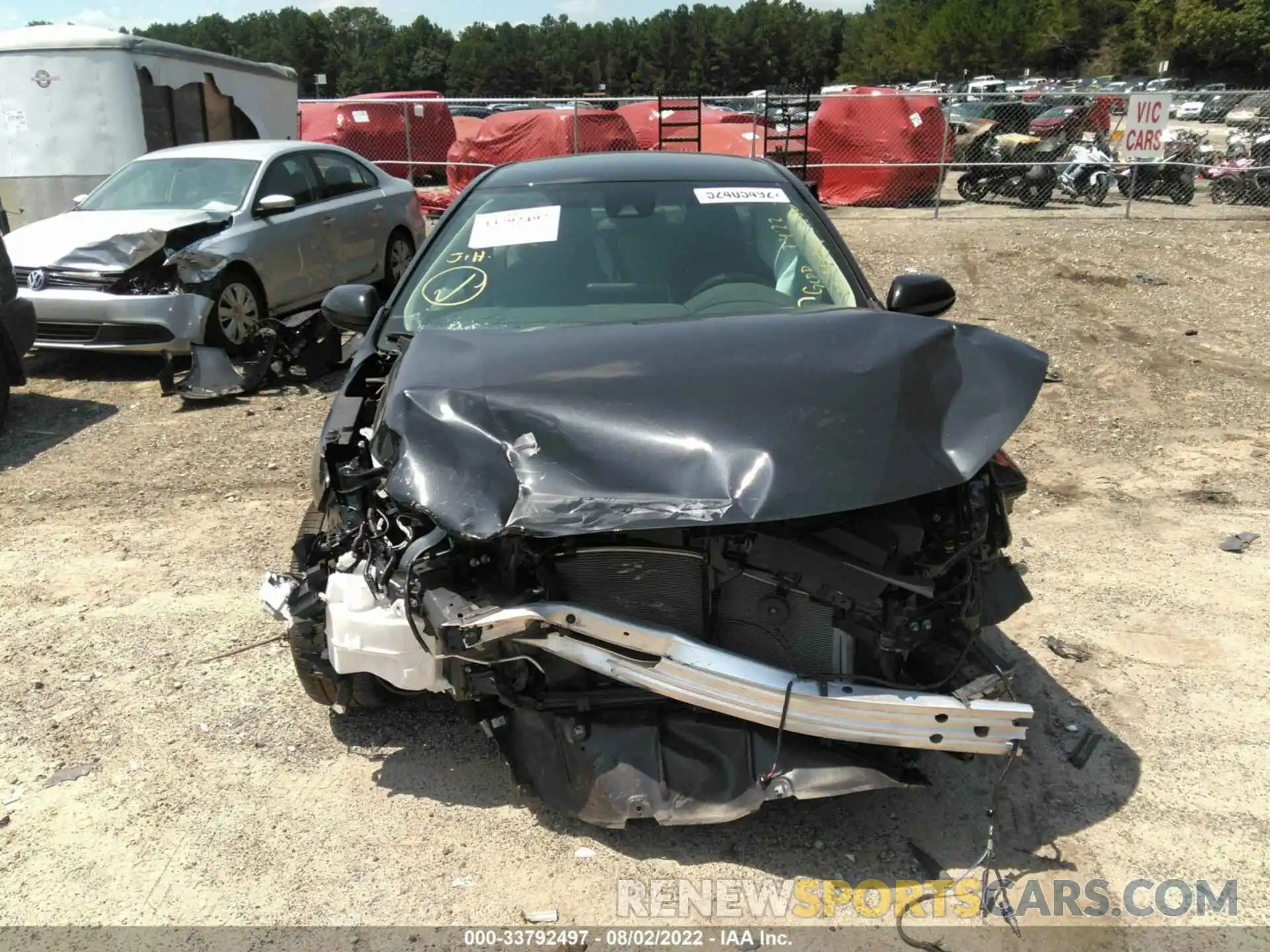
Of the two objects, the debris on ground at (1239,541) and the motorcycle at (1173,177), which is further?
the motorcycle at (1173,177)

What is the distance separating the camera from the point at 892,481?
252 centimetres

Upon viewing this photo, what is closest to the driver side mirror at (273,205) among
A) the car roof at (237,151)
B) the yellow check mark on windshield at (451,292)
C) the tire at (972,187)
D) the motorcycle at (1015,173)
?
the car roof at (237,151)

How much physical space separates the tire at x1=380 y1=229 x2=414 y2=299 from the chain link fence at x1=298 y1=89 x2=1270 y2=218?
633 cm

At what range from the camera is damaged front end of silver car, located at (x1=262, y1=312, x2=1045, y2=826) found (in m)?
2.54

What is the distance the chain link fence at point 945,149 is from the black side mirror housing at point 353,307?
1314 cm

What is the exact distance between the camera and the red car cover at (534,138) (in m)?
18.4

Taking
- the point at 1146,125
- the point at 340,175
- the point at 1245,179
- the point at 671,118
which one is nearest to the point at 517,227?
the point at 340,175

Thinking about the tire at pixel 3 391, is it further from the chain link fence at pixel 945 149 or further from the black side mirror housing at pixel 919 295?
the chain link fence at pixel 945 149

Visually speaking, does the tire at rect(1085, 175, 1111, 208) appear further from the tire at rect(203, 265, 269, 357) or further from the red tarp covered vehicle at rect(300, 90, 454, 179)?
the tire at rect(203, 265, 269, 357)

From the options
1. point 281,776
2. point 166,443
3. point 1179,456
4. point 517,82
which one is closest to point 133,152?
point 166,443

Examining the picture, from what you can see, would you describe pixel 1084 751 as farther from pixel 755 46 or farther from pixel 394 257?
pixel 755 46

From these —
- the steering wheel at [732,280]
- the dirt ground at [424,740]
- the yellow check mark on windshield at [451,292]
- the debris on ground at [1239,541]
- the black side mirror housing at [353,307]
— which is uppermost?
the steering wheel at [732,280]

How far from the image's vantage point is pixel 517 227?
13.3 ft

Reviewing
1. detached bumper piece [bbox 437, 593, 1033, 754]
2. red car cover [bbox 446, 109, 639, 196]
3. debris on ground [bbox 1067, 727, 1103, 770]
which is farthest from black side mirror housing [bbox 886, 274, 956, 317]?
red car cover [bbox 446, 109, 639, 196]
